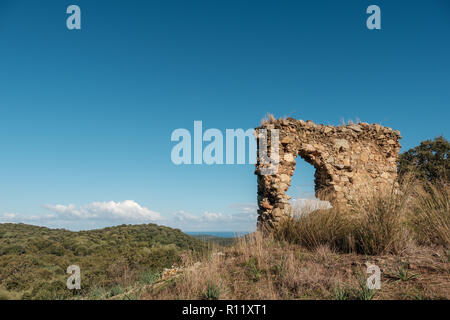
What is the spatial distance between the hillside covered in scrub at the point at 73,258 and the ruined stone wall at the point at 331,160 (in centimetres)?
452

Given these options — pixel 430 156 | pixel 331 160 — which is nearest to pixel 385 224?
pixel 331 160

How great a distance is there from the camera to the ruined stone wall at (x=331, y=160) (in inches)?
284

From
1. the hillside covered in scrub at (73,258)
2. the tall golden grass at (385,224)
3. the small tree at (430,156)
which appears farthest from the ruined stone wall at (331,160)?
the small tree at (430,156)

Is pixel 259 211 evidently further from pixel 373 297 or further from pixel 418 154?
pixel 418 154

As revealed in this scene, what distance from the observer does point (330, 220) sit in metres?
5.40

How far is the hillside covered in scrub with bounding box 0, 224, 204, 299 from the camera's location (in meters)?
15.2

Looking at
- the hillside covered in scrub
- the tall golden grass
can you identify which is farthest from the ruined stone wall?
the hillside covered in scrub

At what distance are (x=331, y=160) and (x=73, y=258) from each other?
22.3 m

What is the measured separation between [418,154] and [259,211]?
15.4m

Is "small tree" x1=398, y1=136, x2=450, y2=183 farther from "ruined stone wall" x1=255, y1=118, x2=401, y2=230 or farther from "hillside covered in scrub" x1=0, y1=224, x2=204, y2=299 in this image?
"hillside covered in scrub" x1=0, y1=224, x2=204, y2=299

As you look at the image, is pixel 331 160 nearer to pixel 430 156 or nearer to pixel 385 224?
pixel 385 224

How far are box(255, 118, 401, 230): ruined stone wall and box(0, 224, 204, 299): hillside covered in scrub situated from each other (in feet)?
14.8

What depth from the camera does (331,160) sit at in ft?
25.9
